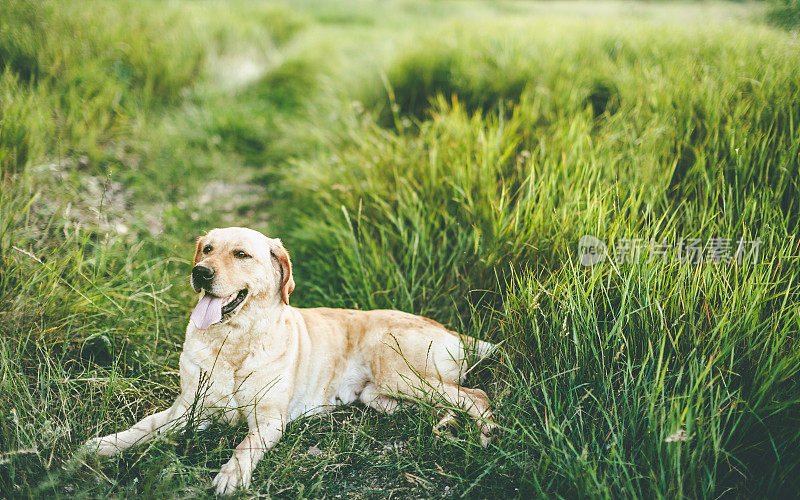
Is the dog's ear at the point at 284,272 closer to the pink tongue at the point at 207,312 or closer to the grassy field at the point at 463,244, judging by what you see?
the pink tongue at the point at 207,312

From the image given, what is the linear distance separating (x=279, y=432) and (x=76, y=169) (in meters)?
3.53

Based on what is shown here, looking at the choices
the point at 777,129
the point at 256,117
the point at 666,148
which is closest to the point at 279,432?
the point at 666,148

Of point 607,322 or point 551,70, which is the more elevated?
point 551,70

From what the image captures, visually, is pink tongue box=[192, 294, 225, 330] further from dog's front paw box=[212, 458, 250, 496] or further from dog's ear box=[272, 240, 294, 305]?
dog's front paw box=[212, 458, 250, 496]

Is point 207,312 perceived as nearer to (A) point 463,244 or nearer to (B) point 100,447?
(B) point 100,447

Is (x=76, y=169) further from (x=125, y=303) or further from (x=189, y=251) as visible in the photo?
(x=125, y=303)

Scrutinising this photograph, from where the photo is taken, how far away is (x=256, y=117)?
21.8ft

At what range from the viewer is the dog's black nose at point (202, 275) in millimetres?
2144

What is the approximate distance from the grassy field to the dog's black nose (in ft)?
2.47

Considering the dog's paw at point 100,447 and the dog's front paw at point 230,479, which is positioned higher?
the dog's paw at point 100,447

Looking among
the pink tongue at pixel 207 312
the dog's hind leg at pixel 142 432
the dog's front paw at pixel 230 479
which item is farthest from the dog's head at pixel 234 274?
the dog's front paw at pixel 230 479

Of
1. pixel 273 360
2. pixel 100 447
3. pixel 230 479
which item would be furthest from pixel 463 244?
pixel 100 447

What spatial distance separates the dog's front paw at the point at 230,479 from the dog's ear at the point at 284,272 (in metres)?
0.84

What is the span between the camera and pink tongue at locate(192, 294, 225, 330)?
219cm
